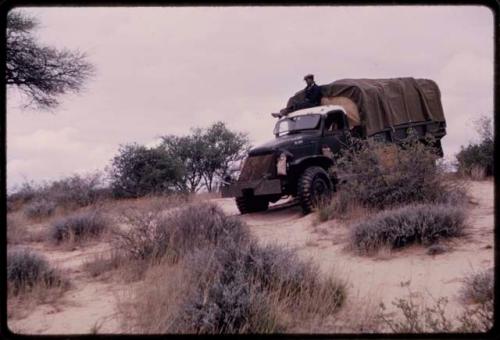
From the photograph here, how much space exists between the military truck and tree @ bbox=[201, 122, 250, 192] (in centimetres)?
444

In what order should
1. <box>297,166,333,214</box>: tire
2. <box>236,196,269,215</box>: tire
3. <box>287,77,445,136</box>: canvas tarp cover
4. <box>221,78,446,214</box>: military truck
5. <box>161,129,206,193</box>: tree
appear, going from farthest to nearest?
<box>161,129,206,193</box>: tree, <box>287,77,445,136</box>: canvas tarp cover, <box>236,196,269,215</box>: tire, <box>221,78,446,214</box>: military truck, <box>297,166,333,214</box>: tire

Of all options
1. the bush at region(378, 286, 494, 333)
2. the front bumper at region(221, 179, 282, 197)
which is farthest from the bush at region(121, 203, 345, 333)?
the front bumper at region(221, 179, 282, 197)

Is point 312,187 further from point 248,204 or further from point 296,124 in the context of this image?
point 296,124

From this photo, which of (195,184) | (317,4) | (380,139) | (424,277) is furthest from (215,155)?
(317,4)

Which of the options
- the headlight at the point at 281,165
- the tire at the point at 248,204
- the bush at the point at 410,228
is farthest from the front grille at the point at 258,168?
the bush at the point at 410,228

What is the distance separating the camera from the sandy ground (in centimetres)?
428

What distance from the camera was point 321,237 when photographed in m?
7.45

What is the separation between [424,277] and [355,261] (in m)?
1.07

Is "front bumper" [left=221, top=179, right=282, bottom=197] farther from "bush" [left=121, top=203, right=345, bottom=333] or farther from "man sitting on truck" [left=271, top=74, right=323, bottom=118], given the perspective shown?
"bush" [left=121, top=203, right=345, bottom=333]

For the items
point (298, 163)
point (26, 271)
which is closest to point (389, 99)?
point (298, 163)

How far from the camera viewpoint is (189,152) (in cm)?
Answer: 1596

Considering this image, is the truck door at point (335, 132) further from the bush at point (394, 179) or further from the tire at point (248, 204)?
the tire at point (248, 204)

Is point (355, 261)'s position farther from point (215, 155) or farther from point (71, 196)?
point (215, 155)

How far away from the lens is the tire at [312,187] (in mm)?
9055
